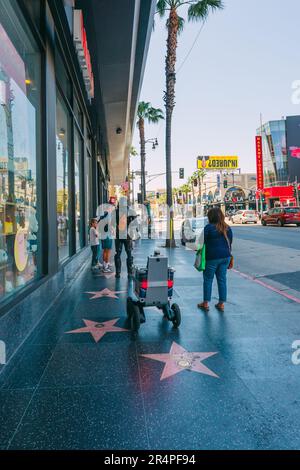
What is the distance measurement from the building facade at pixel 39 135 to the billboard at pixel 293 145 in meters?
57.9

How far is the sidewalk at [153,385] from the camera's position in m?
2.62

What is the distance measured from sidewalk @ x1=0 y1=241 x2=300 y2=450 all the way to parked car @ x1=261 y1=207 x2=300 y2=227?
29.2 m

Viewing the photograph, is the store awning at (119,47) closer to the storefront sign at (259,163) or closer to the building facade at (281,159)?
the building facade at (281,159)

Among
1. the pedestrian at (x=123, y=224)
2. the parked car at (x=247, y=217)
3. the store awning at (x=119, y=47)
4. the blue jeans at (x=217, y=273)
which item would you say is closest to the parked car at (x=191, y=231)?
the store awning at (x=119, y=47)

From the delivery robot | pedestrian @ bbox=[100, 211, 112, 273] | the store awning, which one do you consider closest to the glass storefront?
the store awning

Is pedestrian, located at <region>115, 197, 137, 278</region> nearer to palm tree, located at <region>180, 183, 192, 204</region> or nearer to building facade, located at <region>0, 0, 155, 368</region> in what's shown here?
building facade, located at <region>0, 0, 155, 368</region>

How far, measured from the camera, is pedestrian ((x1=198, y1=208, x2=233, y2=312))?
237 inches

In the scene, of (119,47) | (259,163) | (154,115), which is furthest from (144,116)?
(259,163)

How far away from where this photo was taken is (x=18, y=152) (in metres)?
5.32

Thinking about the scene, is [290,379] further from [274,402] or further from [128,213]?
[128,213]

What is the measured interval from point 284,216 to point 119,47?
26.5 metres

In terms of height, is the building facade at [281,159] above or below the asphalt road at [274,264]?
above

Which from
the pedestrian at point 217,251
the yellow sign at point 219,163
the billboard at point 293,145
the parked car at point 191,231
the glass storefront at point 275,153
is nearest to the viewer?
the pedestrian at point 217,251
